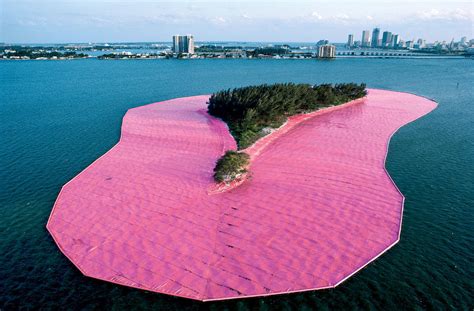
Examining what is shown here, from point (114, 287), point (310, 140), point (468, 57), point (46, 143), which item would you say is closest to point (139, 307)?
point (114, 287)

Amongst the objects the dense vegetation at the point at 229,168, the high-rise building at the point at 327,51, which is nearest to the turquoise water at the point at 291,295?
the dense vegetation at the point at 229,168

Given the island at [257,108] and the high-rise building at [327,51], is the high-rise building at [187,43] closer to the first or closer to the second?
the high-rise building at [327,51]

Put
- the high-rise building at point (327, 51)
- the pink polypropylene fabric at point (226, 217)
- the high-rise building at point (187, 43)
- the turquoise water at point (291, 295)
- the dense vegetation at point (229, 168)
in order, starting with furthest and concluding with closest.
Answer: the high-rise building at point (187, 43)
the high-rise building at point (327, 51)
the dense vegetation at point (229, 168)
the pink polypropylene fabric at point (226, 217)
the turquoise water at point (291, 295)

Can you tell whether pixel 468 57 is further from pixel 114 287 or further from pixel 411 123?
pixel 114 287

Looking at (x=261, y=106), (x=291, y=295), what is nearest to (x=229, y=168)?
(x=291, y=295)

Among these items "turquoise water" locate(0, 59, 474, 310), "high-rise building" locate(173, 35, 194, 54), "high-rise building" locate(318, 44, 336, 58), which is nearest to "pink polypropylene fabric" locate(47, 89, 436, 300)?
"turquoise water" locate(0, 59, 474, 310)
